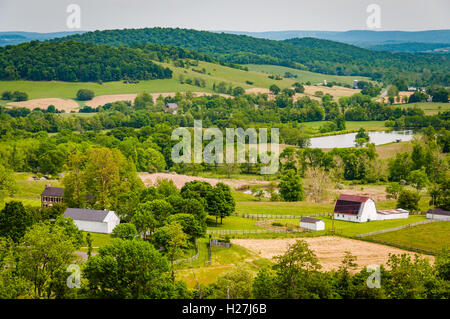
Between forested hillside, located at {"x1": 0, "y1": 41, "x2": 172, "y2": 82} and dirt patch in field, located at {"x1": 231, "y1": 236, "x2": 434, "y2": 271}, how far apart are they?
13236cm

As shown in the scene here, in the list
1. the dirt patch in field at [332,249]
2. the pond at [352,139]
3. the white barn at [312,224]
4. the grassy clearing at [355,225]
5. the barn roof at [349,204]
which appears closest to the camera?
the dirt patch in field at [332,249]

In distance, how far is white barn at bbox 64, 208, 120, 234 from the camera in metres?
50.6

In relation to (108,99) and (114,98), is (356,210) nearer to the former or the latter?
(108,99)

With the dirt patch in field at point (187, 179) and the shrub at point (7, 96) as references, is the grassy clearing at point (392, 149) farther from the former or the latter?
the shrub at point (7, 96)

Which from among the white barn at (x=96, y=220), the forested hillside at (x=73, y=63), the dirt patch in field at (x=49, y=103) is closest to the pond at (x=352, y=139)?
the dirt patch in field at (x=49, y=103)

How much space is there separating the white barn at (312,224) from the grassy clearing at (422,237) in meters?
5.50

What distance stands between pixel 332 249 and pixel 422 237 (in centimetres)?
1035

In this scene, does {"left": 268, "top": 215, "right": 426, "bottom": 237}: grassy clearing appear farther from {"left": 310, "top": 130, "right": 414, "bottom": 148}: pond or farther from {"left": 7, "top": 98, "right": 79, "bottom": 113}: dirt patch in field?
{"left": 7, "top": 98, "right": 79, "bottom": 113}: dirt patch in field

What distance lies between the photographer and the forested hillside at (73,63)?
161875mm

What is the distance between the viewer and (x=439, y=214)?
5841 cm

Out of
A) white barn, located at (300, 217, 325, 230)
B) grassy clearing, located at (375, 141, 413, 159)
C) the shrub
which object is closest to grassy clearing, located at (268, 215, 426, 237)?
white barn, located at (300, 217, 325, 230)

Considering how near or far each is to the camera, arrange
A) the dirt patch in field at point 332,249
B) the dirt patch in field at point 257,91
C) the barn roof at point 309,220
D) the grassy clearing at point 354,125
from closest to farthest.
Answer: the dirt patch in field at point 332,249
the barn roof at point 309,220
the grassy clearing at point 354,125
the dirt patch in field at point 257,91

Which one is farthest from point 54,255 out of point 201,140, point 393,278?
point 201,140
